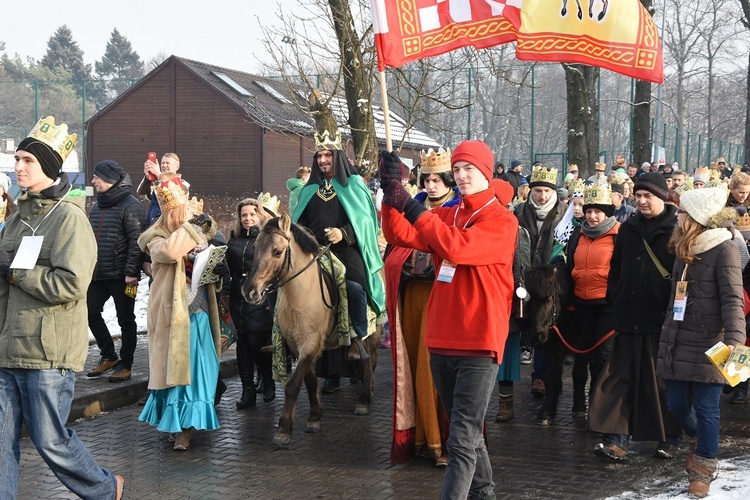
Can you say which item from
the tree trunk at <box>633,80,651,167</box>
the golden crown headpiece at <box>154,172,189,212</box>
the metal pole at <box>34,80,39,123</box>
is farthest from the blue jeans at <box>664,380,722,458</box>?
the metal pole at <box>34,80,39,123</box>

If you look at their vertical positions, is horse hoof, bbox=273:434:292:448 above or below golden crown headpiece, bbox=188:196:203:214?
below

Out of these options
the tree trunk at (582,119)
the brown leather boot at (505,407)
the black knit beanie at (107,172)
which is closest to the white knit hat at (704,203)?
the brown leather boot at (505,407)

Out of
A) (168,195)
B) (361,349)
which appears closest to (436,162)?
(361,349)

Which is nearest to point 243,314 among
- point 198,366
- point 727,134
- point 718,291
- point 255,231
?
point 255,231

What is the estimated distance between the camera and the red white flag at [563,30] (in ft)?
23.7

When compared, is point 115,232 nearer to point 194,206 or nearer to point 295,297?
point 194,206

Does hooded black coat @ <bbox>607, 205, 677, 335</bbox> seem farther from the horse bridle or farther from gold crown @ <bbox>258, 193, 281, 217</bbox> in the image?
gold crown @ <bbox>258, 193, 281, 217</bbox>

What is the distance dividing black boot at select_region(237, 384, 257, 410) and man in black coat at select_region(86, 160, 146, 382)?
1.37 meters

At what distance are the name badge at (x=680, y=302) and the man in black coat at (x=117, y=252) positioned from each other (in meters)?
5.34

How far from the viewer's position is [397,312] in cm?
715

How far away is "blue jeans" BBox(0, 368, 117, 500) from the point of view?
512cm

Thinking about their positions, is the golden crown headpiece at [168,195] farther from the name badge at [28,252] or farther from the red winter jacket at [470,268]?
the red winter jacket at [470,268]

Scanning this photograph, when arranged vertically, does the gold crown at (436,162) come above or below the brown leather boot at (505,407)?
above

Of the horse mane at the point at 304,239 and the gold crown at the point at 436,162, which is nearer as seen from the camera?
the gold crown at the point at 436,162
